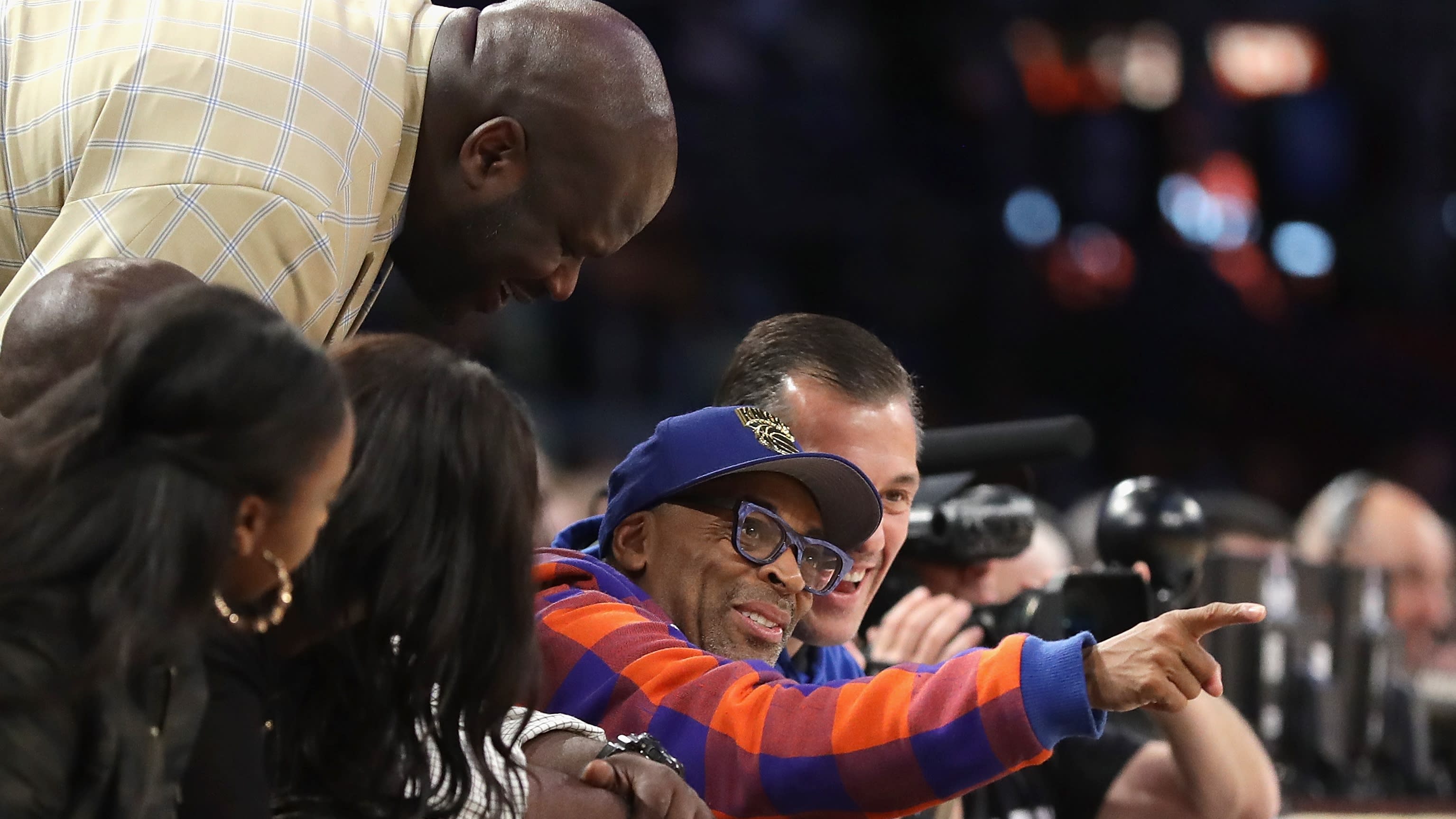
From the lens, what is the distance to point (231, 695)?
0.98 m

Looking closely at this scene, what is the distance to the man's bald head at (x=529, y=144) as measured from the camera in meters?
1.62

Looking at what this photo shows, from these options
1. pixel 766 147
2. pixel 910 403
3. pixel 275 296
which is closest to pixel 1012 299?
pixel 766 147

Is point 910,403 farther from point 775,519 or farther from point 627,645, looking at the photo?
point 627,645

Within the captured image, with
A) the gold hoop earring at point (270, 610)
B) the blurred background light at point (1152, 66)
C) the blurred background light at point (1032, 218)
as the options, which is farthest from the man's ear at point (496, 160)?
the blurred background light at point (1152, 66)

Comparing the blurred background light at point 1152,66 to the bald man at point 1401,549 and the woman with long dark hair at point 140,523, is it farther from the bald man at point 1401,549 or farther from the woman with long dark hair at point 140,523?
the woman with long dark hair at point 140,523

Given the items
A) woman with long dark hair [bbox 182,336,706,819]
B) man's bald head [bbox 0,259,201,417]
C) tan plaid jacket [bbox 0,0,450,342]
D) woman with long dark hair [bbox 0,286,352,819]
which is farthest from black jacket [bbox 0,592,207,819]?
tan plaid jacket [bbox 0,0,450,342]

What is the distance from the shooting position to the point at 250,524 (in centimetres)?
91

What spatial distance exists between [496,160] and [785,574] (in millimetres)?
499

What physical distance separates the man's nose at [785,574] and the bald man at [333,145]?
15.6 inches

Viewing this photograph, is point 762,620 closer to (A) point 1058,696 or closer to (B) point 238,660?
(A) point 1058,696

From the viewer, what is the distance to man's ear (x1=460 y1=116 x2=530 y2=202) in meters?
Result: 1.62

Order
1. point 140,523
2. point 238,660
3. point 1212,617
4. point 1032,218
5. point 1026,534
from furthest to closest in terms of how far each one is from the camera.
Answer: point 1032,218, point 1026,534, point 1212,617, point 238,660, point 140,523

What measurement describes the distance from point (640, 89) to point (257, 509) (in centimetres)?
86

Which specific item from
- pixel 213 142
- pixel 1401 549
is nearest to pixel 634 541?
pixel 213 142
